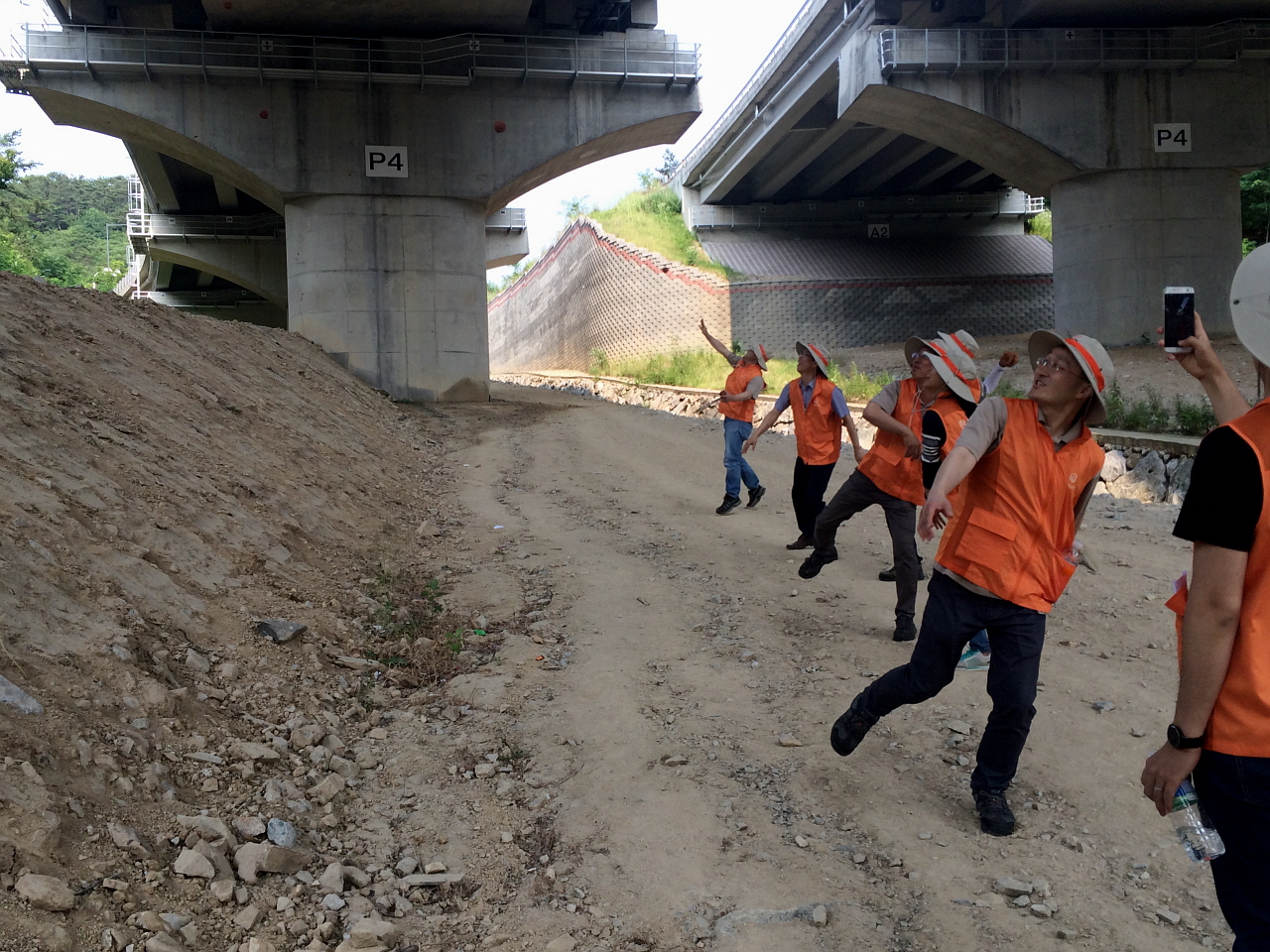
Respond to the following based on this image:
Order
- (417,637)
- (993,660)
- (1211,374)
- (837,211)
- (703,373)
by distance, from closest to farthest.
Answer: (1211,374)
(993,660)
(417,637)
(703,373)
(837,211)

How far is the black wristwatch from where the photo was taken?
7.44 ft

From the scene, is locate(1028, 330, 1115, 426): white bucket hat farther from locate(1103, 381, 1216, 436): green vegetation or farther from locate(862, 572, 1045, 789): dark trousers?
locate(1103, 381, 1216, 436): green vegetation

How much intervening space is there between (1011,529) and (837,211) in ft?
128

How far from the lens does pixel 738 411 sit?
34.8 feet

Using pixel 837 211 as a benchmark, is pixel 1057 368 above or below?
below

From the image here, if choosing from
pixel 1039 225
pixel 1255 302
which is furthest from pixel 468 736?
pixel 1039 225

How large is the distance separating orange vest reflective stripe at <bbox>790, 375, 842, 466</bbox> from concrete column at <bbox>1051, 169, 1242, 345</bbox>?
17999 millimetres

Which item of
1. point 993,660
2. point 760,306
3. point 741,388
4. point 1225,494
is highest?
point 760,306

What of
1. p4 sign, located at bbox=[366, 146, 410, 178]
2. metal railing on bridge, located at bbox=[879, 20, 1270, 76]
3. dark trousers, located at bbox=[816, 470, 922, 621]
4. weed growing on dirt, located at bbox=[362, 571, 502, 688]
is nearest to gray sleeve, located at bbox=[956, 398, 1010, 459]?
dark trousers, located at bbox=[816, 470, 922, 621]

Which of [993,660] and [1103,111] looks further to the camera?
[1103,111]

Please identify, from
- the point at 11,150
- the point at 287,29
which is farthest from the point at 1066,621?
the point at 11,150

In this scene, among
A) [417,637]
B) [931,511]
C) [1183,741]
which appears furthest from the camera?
[417,637]

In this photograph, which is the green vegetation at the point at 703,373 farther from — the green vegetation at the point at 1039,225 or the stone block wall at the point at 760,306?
the green vegetation at the point at 1039,225

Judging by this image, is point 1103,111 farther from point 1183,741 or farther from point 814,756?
point 1183,741
